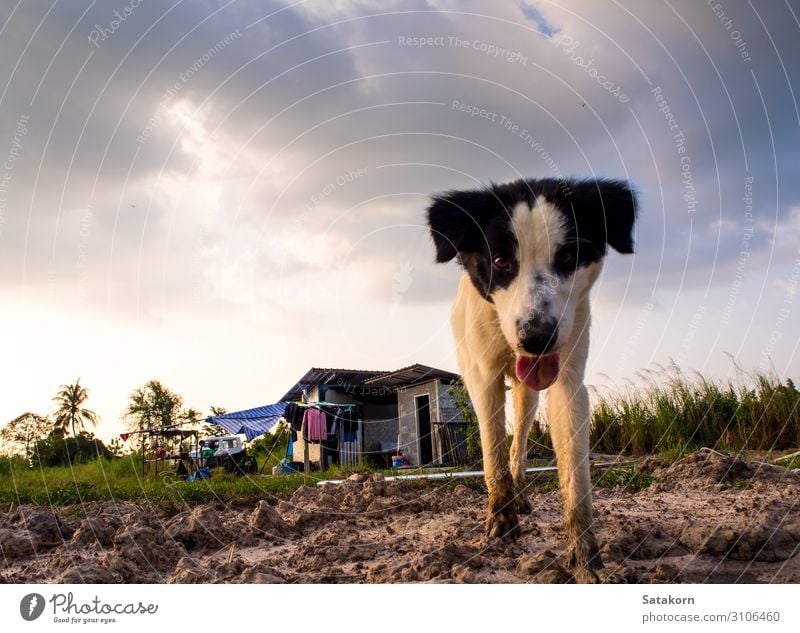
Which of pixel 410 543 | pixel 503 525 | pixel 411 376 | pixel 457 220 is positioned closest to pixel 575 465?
pixel 503 525

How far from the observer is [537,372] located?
12.3ft

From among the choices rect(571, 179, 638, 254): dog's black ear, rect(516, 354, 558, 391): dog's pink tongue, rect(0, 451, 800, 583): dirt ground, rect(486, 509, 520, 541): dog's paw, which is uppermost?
rect(571, 179, 638, 254): dog's black ear

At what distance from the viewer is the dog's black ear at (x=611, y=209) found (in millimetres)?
4043

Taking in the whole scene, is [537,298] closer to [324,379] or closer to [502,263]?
[502,263]

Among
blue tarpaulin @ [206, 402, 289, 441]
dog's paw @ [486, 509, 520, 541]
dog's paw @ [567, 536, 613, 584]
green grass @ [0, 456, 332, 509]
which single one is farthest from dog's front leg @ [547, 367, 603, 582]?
blue tarpaulin @ [206, 402, 289, 441]

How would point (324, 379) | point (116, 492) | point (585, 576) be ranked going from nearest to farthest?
1. point (585, 576)
2. point (116, 492)
3. point (324, 379)

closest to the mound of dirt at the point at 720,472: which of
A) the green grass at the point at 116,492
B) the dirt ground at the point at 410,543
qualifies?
the dirt ground at the point at 410,543

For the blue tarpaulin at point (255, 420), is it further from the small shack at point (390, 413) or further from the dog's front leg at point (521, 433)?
the dog's front leg at point (521, 433)

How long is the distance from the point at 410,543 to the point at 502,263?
2.19m

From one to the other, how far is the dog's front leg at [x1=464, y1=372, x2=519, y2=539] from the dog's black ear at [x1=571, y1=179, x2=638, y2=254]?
1.28 meters

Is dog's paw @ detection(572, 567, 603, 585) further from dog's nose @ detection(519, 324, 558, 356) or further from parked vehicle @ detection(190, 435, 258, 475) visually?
parked vehicle @ detection(190, 435, 258, 475)

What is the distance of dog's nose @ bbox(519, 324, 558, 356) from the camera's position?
323 centimetres

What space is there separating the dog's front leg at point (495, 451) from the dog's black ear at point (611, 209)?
4.21 feet

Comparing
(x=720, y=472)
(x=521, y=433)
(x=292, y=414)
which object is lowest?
→ (x=720, y=472)
